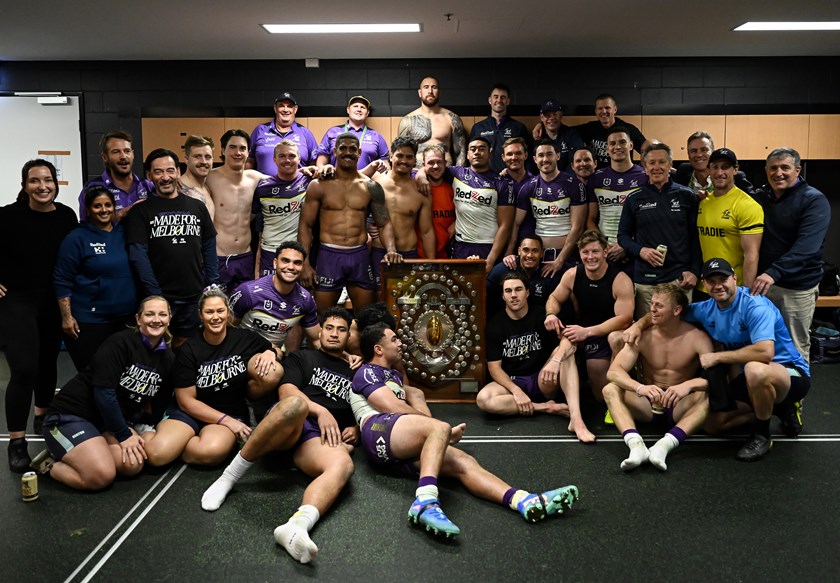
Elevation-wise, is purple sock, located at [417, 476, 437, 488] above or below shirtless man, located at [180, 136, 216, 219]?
below

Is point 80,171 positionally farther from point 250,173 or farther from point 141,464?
point 141,464

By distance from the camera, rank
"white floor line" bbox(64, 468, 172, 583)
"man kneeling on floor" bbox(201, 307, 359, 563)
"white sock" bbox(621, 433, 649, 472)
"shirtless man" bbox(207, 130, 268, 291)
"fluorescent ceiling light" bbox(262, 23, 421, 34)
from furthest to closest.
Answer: "fluorescent ceiling light" bbox(262, 23, 421, 34)
"shirtless man" bbox(207, 130, 268, 291)
"white sock" bbox(621, 433, 649, 472)
"man kneeling on floor" bbox(201, 307, 359, 563)
"white floor line" bbox(64, 468, 172, 583)

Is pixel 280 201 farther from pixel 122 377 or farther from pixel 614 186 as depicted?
pixel 614 186

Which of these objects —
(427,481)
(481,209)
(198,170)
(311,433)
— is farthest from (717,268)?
(198,170)

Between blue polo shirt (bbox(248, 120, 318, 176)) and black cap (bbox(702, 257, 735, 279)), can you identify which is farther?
blue polo shirt (bbox(248, 120, 318, 176))

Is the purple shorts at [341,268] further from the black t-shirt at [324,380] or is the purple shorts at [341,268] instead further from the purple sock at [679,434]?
the purple sock at [679,434]

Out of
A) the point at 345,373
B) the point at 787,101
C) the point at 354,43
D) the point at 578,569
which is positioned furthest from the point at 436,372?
the point at 787,101

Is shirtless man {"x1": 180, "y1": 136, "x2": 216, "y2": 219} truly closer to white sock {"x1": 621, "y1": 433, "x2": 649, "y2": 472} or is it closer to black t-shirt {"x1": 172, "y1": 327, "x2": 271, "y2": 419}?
black t-shirt {"x1": 172, "y1": 327, "x2": 271, "y2": 419}

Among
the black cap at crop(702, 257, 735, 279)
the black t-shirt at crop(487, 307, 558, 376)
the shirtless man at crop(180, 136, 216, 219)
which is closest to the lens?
the black cap at crop(702, 257, 735, 279)

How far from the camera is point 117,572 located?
264 cm

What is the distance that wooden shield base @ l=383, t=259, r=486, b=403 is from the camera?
488cm

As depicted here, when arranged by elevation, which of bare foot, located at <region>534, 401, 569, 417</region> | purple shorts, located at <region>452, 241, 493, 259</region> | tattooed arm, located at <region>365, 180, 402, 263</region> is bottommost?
bare foot, located at <region>534, 401, 569, 417</region>

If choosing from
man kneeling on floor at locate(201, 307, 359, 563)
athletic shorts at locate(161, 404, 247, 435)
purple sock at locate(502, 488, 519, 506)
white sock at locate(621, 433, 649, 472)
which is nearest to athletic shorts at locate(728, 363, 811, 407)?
→ white sock at locate(621, 433, 649, 472)

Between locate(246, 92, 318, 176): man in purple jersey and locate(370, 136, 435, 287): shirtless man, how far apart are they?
1.03 m
